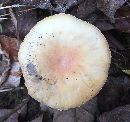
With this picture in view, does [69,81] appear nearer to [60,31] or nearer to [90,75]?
[90,75]

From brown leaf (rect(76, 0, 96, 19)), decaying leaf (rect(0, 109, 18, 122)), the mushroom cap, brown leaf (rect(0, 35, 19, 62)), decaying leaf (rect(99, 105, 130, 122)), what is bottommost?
decaying leaf (rect(0, 109, 18, 122))

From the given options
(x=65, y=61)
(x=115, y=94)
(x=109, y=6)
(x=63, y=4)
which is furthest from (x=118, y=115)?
(x=63, y=4)

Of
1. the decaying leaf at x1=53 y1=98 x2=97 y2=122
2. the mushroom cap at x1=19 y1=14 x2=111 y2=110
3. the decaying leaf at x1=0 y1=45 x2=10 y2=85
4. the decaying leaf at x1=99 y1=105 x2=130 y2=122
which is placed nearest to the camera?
the mushroom cap at x1=19 y1=14 x2=111 y2=110

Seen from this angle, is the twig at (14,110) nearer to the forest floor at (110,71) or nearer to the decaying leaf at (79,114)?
the forest floor at (110,71)

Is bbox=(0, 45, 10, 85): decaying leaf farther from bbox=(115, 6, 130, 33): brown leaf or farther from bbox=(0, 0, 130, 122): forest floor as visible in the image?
bbox=(115, 6, 130, 33): brown leaf

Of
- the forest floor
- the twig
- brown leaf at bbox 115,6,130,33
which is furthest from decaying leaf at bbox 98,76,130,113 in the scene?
the twig
